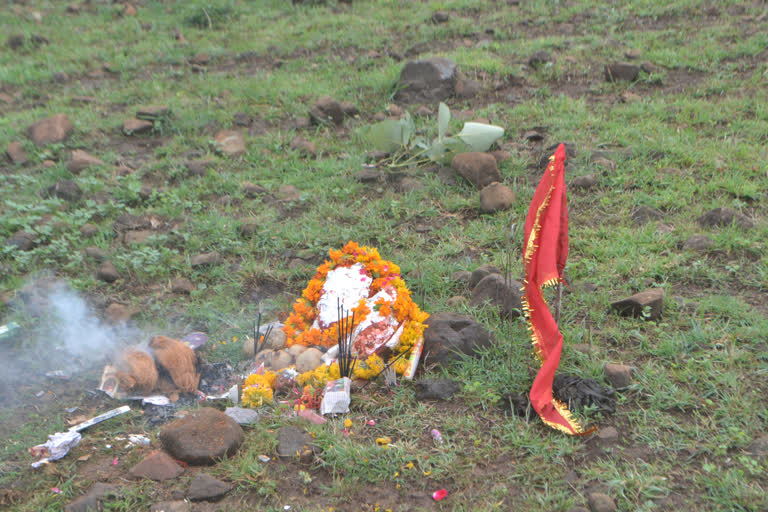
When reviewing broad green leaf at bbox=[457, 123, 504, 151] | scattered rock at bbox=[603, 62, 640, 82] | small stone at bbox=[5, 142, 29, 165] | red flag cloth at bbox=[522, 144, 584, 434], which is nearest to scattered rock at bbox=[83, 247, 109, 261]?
small stone at bbox=[5, 142, 29, 165]

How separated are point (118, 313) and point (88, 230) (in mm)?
1119

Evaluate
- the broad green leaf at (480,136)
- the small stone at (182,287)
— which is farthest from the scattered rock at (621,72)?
the small stone at (182,287)

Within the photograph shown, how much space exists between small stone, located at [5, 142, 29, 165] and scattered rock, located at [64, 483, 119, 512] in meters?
3.88

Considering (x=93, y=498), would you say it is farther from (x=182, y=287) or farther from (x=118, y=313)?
(x=182, y=287)

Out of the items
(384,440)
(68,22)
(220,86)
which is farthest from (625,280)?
(68,22)

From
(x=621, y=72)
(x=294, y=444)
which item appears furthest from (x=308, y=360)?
(x=621, y=72)

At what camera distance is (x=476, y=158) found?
4.81 meters

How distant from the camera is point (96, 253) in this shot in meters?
4.34

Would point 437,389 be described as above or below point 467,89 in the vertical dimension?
below

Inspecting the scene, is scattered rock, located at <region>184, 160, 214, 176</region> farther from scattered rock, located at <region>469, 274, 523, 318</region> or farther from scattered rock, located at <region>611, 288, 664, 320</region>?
scattered rock, located at <region>611, 288, 664, 320</region>

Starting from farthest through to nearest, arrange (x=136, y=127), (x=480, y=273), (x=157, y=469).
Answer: (x=136, y=127) → (x=480, y=273) → (x=157, y=469)

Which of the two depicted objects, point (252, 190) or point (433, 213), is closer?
→ point (433, 213)

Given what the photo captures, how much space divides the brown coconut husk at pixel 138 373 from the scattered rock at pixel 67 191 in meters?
2.30

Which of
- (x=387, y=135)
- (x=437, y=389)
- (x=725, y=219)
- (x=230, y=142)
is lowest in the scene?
(x=437, y=389)
